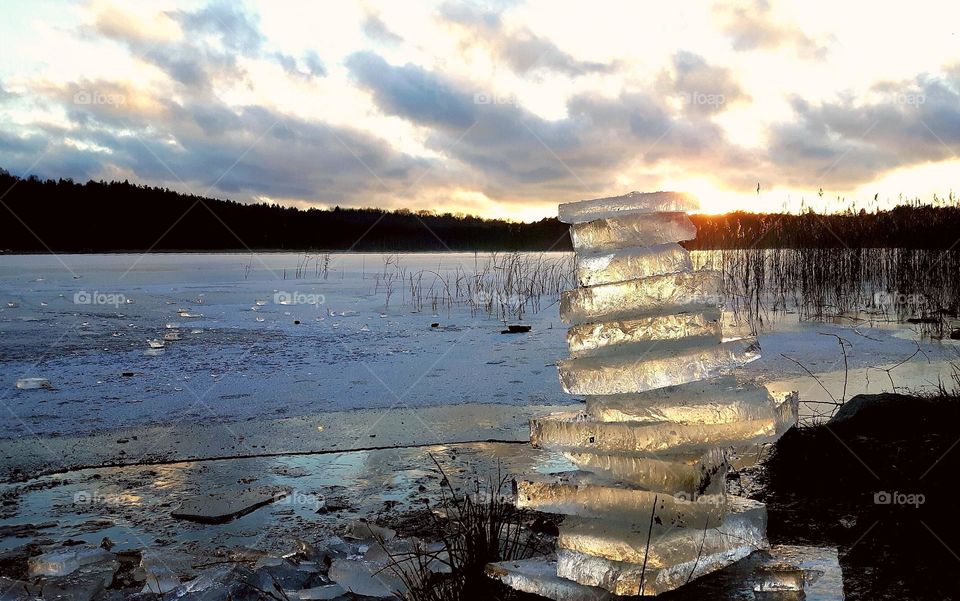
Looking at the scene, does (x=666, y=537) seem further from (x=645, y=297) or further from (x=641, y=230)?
(x=641, y=230)

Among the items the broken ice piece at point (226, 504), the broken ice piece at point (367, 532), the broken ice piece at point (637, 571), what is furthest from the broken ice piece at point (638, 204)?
the broken ice piece at point (226, 504)

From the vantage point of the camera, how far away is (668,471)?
2311 mm

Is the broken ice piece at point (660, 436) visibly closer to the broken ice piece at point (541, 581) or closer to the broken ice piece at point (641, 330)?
the broken ice piece at point (641, 330)

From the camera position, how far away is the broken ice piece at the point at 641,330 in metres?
2.33

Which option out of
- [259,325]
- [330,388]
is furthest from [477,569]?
[259,325]

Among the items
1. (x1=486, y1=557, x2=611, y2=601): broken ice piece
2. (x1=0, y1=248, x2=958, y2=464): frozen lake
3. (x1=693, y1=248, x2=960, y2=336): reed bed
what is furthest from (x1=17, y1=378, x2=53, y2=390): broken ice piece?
(x1=693, y1=248, x2=960, y2=336): reed bed

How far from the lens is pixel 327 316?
36.0 feet

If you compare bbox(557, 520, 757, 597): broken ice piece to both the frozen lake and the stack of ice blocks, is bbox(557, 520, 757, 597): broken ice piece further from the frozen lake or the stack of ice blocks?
the frozen lake

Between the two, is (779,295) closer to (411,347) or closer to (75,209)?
(411,347)

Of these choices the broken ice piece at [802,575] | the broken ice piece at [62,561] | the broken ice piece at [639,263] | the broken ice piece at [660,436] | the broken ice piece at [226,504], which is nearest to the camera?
the broken ice piece at [802,575]

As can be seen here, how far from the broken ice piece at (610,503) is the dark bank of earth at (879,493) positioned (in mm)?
548

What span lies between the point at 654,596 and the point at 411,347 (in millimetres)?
6253

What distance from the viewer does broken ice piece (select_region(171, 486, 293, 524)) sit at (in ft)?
11.2

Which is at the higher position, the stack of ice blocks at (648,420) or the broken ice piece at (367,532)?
the stack of ice blocks at (648,420)
